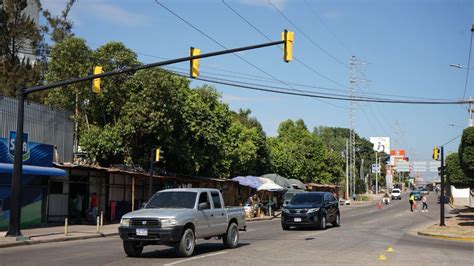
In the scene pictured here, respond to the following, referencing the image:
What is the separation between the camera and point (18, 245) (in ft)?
62.1

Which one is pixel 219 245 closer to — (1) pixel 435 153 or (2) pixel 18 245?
(2) pixel 18 245

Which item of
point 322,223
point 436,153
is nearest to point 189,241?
point 322,223

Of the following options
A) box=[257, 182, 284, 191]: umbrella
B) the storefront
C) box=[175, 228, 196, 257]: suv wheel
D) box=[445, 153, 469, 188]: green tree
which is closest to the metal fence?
the storefront

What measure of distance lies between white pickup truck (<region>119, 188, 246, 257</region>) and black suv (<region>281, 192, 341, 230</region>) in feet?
33.2

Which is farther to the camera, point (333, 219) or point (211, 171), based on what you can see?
point (211, 171)

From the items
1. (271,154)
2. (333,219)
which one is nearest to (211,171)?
(333,219)

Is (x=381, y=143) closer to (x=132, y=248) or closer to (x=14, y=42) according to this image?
(x=14, y=42)

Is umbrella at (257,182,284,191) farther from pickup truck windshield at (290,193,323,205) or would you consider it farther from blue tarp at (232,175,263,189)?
pickup truck windshield at (290,193,323,205)

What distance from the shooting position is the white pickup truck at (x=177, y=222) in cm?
1381

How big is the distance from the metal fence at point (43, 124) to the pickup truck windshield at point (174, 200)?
13015mm

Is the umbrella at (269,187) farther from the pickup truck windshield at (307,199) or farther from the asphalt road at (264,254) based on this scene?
the asphalt road at (264,254)

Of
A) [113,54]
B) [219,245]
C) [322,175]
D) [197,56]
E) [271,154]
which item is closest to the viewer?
[219,245]

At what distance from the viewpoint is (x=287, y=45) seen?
19.6 meters

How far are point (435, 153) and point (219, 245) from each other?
17439mm
